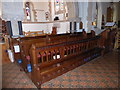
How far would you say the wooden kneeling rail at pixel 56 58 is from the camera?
167cm

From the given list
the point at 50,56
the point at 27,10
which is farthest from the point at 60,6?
the point at 50,56

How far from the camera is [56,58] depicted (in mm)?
2010

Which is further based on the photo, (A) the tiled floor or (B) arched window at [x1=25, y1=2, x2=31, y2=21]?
(B) arched window at [x1=25, y1=2, x2=31, y2=21]

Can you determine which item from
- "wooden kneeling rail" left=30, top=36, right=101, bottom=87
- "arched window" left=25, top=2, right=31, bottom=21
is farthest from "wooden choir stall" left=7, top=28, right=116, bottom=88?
"arched window" left=25, top=2, right=31, bottom=21

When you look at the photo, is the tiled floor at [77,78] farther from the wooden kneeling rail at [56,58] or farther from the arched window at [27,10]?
the arched window at [27,10]

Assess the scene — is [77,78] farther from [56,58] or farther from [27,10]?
[27,10]

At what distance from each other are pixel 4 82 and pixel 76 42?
6.06ft

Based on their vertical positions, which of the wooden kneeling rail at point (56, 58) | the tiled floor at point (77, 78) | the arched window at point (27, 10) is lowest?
the tiled floor at point (77, 78)

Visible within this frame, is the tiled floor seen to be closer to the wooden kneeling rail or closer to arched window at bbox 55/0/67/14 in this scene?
the wooden kneeling rail

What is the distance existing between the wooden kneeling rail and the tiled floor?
0.13m

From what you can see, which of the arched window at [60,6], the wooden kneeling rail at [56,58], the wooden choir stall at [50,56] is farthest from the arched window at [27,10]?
the wooden kneeling rail at [56,58]

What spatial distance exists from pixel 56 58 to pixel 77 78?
645 millimetres

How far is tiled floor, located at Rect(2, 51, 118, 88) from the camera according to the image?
178 centimetres

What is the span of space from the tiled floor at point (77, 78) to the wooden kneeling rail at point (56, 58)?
0.44 feet
